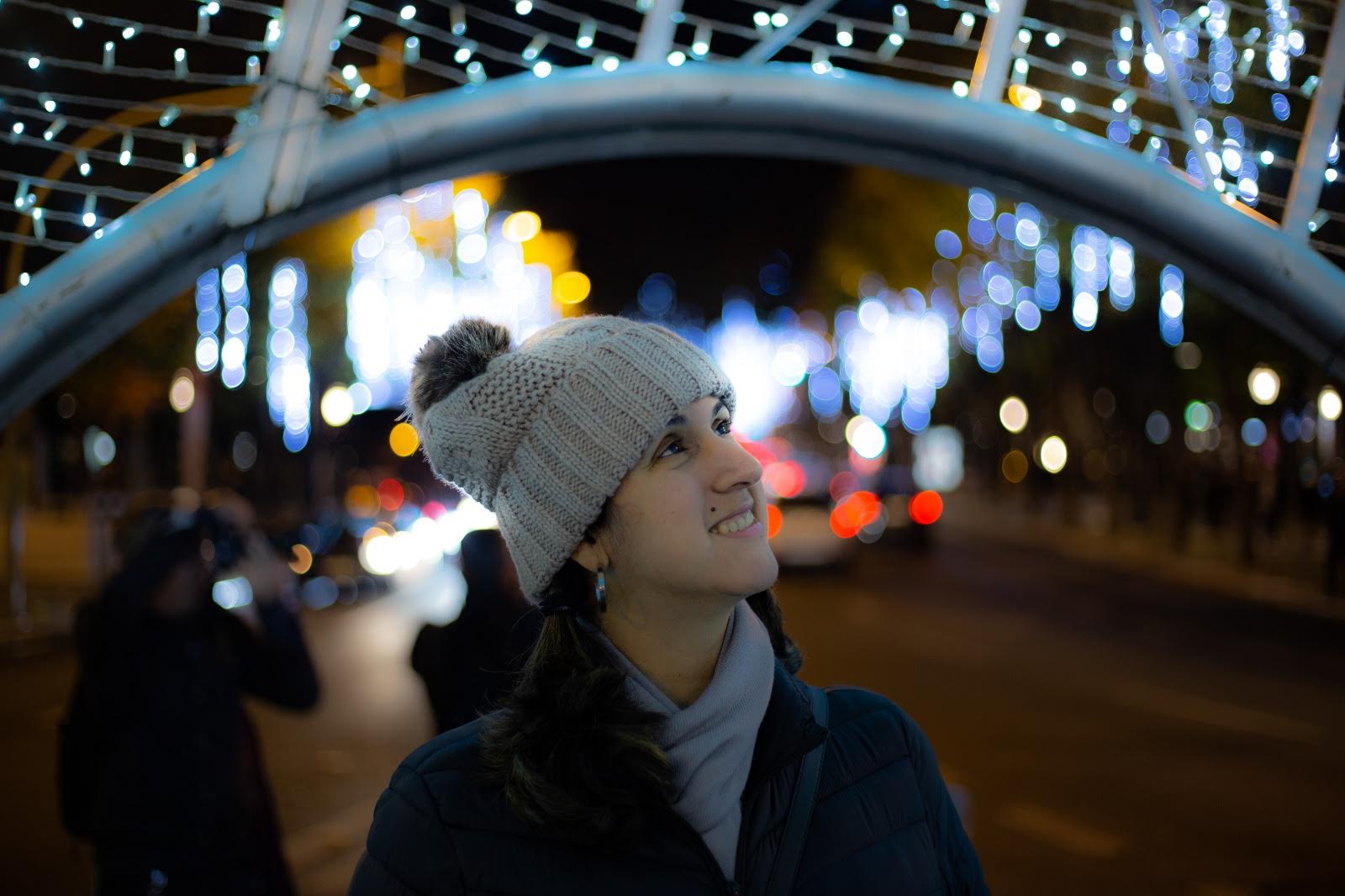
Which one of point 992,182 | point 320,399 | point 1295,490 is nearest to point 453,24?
point 992,182

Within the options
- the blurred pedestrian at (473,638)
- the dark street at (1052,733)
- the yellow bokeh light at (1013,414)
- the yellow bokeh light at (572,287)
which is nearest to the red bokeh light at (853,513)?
the dark street at (1052,733)

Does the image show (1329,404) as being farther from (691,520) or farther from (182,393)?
(691,520)

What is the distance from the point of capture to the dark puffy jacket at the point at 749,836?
201 cm

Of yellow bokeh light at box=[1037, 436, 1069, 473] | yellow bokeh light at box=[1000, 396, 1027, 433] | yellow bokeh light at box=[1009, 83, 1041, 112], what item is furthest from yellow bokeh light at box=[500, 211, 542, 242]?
yellow bokeh light at box=[1009, 83, 1041, 112]

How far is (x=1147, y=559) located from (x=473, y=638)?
74.4 ft

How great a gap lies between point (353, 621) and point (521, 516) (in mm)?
15403

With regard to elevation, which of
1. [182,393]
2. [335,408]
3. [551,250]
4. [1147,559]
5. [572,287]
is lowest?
[1147,559]

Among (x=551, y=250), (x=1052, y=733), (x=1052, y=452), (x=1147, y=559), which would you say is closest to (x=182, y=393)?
(x=1147, y=559)

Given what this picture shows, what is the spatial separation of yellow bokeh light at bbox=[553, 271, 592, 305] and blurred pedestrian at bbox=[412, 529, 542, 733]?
184 feet

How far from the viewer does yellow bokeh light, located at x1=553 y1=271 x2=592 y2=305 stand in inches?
2399

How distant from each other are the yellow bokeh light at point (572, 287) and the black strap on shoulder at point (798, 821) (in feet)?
191

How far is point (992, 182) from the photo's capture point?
404cm

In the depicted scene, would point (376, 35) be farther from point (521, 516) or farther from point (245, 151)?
point (521, 516)

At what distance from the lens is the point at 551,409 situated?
2205 millimetres
